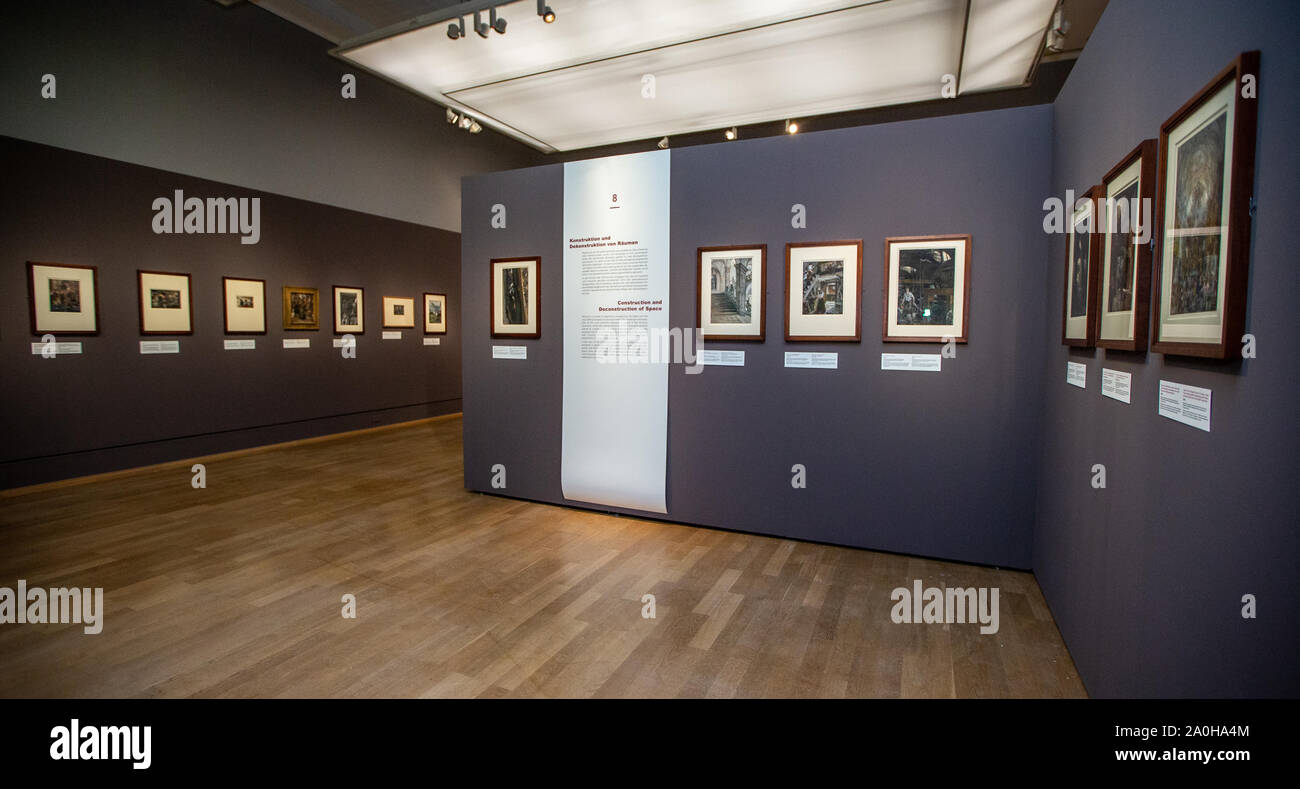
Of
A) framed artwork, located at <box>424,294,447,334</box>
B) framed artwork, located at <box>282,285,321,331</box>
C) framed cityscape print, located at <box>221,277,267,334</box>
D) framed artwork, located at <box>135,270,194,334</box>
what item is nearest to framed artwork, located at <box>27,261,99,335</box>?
framed artwork, located at <box>135,270,194,334</box>

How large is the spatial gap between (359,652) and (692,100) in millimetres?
8468

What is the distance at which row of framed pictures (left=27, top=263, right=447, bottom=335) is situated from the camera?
7625 mm

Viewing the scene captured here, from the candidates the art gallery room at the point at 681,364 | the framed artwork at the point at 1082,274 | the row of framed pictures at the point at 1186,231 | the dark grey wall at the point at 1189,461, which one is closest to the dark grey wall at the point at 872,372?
the art gallery room at the point at 681,364

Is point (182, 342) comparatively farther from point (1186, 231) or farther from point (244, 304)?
point (1186, 231)

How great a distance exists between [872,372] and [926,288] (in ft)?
2.79

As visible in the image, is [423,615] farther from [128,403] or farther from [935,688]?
[128,403]

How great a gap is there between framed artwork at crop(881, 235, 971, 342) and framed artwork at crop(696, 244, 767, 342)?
116 cm

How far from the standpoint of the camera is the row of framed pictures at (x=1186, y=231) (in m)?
1.77

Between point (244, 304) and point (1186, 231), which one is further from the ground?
point (244, 304)

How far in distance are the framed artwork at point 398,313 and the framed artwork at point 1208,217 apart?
12654mm

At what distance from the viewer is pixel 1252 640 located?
66.1 inches

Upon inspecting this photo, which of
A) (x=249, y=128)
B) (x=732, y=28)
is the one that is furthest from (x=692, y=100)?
(x=249, y=128)

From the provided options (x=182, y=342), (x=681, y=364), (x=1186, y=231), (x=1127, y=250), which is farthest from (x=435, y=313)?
(x=1186, y=231)

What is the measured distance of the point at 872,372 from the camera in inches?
211
